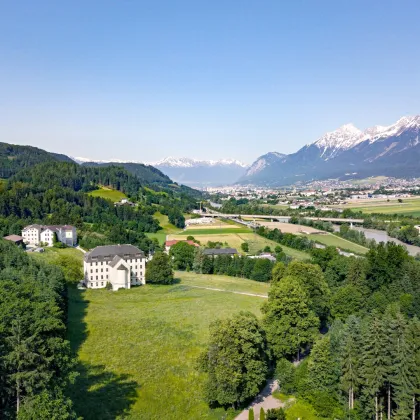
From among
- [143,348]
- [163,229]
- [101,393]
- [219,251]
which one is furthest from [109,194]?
[101,393]

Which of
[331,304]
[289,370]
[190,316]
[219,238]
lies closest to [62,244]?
[219,238]

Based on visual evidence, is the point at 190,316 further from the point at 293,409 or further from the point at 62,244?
the point at 62,244

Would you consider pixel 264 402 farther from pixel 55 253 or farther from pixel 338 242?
pixel 338 242

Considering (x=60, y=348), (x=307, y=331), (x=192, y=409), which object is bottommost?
(x=192, y=409)

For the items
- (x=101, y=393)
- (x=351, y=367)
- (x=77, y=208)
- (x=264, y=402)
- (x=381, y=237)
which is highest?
(x=77, y=208)

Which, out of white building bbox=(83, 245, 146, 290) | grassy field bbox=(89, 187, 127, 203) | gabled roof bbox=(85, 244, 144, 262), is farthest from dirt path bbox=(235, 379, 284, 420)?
grassy field bbox=(89, 187, 127, 203)

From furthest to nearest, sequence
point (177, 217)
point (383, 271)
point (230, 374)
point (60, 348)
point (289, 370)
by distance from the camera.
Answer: point (177, 217)
point (383, 271)
point (289, 370)
point (230, 374)
point (60, 348)

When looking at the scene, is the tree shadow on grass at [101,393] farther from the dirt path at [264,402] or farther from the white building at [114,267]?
the white building at [114,267]
